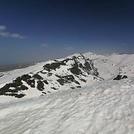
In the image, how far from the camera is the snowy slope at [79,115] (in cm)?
1076

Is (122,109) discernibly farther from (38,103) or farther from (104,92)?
(38,103)

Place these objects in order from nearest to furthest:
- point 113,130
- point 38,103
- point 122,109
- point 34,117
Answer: point 113,130 → point 122,109 → point 34,117 → point 38,103

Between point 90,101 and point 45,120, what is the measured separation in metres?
3.06

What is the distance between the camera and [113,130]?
10.1 m

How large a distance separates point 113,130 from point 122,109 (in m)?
2.19

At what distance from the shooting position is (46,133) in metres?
10.9

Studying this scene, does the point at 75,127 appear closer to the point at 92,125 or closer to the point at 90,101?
the point at 92,125

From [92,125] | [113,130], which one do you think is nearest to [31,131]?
[92,125]

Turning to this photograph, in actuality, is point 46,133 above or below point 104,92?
below

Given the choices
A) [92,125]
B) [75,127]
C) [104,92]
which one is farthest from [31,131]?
[104,92]

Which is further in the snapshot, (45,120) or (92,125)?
(45,120)

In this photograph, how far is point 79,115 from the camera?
40.3 feet

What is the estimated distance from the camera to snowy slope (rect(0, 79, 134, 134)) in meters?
10.8

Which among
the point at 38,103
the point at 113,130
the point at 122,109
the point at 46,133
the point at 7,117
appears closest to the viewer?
the point at 113,130
